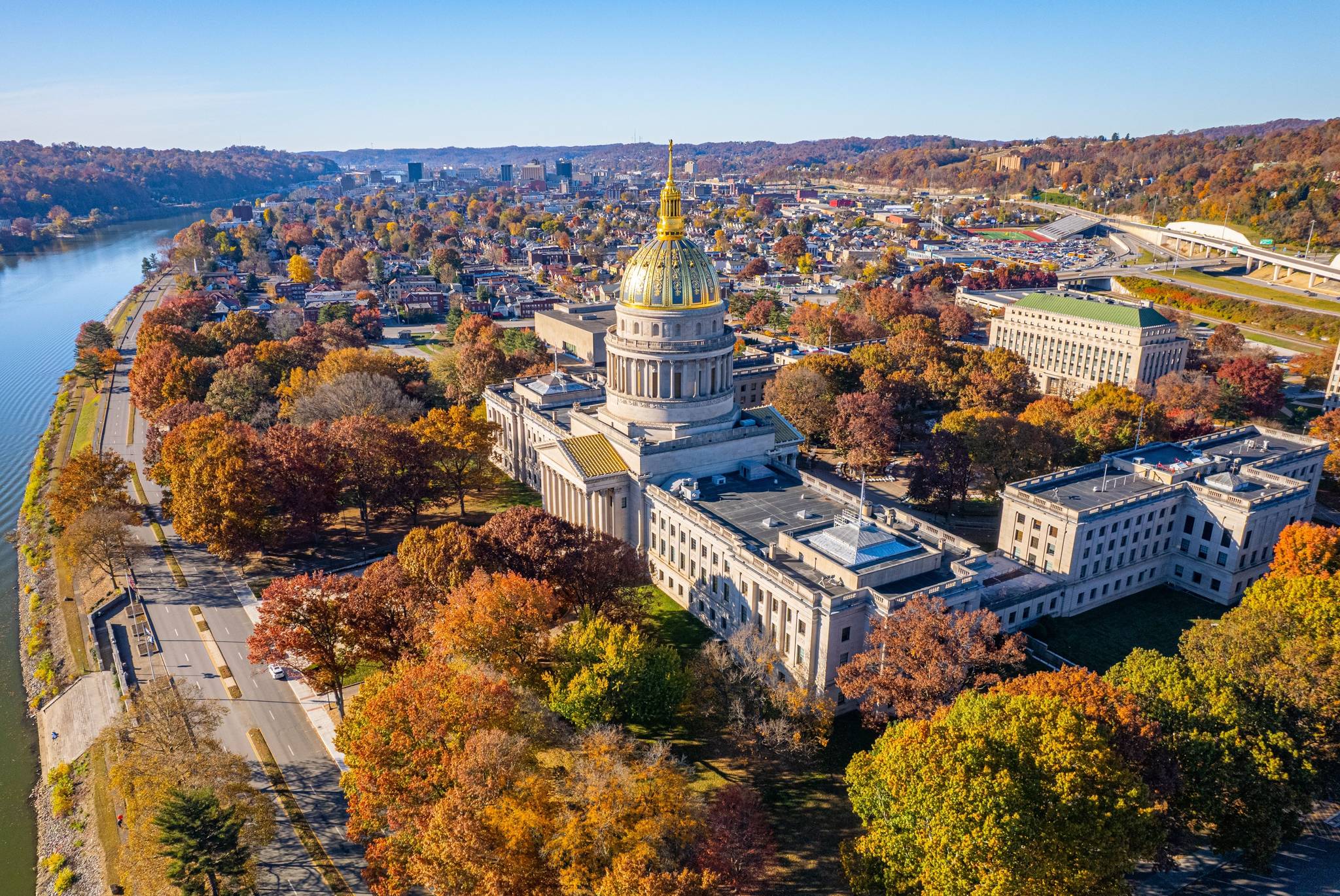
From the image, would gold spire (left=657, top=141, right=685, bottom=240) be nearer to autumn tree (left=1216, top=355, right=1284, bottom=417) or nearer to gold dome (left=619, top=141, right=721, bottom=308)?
gold dome (left=619, top=141, right=721, bottom=308)

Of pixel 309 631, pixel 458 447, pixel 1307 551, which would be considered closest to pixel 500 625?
pixel 309 631

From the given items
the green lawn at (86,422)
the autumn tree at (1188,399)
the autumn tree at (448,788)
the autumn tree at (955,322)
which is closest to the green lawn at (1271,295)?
the autumn tree at (955,322)

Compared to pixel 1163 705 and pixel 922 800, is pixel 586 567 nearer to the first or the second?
pixel 922 800

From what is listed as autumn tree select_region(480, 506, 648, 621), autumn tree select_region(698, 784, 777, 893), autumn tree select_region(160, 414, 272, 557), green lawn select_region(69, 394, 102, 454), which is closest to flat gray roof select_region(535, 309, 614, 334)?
green lawn select_region(69, 394, 102, 454)

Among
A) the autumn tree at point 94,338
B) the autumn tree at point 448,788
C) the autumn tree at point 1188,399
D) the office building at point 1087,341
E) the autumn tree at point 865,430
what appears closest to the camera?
the autumn tree at point 448,788

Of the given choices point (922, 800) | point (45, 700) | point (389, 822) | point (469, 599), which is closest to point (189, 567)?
point (45, 700)

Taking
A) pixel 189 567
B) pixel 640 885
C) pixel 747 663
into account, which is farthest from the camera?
pixel 189 567

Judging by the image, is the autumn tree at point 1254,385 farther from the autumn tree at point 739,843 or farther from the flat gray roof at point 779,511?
the autumn tree at point 739,843
